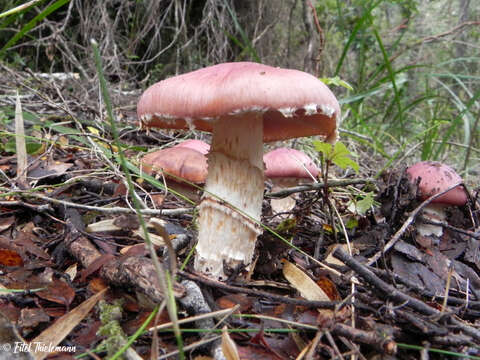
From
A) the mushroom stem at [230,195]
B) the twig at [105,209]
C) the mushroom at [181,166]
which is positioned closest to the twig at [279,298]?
the mushroom stem at [230,195]

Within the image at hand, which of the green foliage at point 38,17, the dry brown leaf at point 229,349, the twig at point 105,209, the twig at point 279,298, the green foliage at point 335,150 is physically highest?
the green foliage at point 38,17

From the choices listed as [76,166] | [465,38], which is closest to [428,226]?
[76,166]

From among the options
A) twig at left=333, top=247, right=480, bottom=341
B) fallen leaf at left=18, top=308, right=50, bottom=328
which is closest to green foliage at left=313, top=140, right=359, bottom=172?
twig at left=333, top=247, right=480, bottom=341

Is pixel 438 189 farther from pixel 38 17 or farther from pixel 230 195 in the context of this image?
pixel 38 17

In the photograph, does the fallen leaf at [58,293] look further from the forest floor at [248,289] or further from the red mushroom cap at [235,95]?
the red mushroom cap at [235,95]

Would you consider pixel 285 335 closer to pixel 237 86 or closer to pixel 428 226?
pixel 237 86

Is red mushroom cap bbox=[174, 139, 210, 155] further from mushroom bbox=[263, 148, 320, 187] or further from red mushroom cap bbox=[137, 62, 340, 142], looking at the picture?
red mushroom cap bbox=[137, 62, 340, 142]
